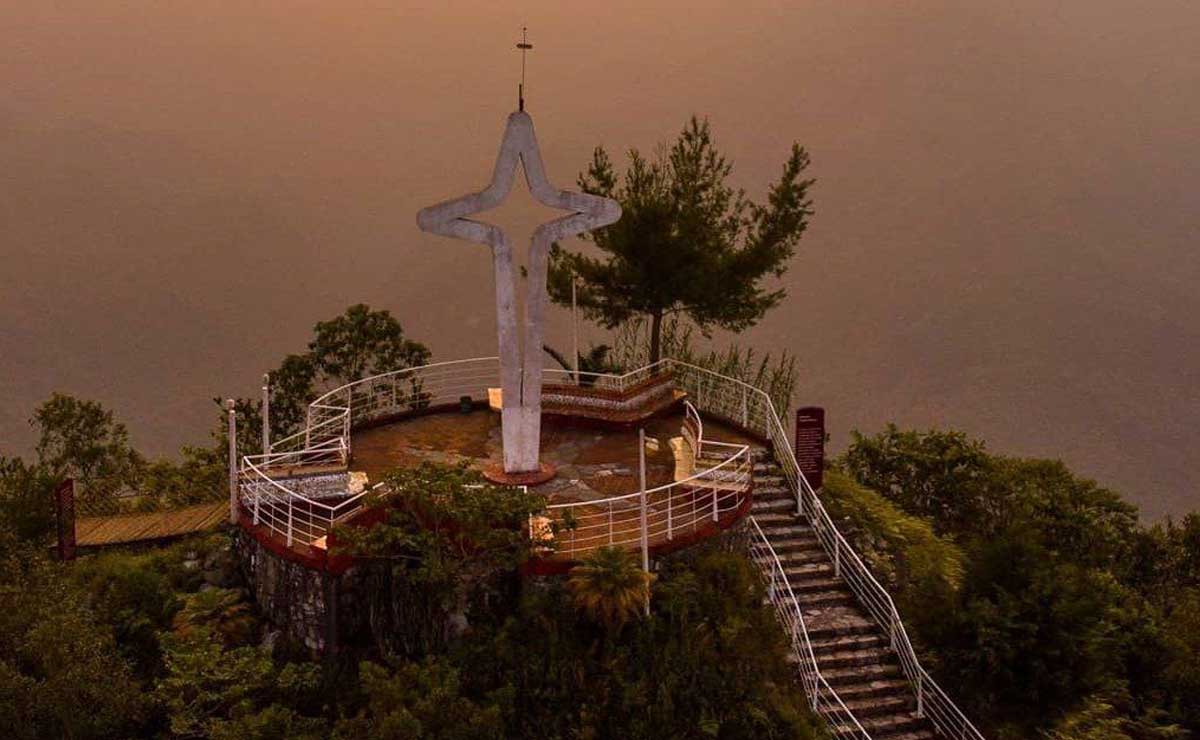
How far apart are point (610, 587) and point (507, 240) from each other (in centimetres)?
701

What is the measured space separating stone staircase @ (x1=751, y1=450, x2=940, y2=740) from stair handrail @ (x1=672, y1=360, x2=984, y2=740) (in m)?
0.15

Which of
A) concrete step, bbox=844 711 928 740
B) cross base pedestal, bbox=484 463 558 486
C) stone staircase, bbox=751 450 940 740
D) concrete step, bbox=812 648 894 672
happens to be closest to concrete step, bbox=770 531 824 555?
stone staircase, bbox=751 450 940 740

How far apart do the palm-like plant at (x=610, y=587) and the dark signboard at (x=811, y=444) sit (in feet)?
21.1

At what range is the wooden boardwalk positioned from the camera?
66.5 ft

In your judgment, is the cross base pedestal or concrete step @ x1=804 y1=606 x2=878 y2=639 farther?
the cross base pedestal

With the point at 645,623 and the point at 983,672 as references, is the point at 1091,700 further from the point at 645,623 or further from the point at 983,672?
the point at 645,623

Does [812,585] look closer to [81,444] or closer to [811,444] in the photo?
[811,444]

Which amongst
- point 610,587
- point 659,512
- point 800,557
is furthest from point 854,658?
point 610,587

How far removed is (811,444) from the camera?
69.1 ft

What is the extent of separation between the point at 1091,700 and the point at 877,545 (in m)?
5.32

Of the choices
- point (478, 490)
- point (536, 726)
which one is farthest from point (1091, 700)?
point (478, 490)

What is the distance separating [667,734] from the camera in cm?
1484

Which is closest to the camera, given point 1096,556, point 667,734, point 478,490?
point 667,734

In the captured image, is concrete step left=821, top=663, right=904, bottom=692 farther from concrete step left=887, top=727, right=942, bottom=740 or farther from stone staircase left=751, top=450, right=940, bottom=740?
concrete step left=887, top=727, right=942, bottom=740
